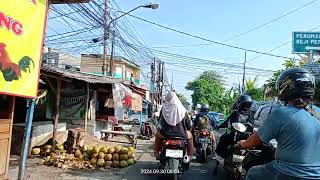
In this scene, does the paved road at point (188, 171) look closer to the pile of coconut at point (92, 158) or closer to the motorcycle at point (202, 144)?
the motorcycle at point (202, 144)

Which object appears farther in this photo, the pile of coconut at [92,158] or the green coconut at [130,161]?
the green coconut at [130,161]

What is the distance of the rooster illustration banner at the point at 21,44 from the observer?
5324mm

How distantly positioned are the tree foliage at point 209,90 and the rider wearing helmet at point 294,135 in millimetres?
58997

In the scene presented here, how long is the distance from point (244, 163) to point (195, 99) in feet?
230

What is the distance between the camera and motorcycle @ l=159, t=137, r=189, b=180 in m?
7.21

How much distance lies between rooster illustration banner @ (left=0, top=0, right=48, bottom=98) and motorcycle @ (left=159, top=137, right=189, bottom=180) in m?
2.68

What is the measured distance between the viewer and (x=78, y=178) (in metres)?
7.92

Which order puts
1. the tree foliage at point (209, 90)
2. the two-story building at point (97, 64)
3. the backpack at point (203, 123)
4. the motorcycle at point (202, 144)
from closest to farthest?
the motorcycle at point (202, 144) → the backpack at point (203, 123) → the two-story building at point (97, 64) → the tree foliage at point (209, 90)

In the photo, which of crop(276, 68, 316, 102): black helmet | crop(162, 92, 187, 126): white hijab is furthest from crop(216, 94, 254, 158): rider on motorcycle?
crop(276, 68, 316, 102): black helmet

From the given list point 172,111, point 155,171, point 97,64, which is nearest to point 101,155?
point 155,171

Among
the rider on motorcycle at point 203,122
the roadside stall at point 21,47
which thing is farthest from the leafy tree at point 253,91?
the roadside stall at point 21,47

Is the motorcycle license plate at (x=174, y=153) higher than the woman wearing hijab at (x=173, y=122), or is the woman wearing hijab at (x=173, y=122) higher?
the woman wearing hijab at (x=173, y=122)

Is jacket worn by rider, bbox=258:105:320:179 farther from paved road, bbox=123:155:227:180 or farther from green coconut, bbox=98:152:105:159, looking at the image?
green coconut, bbox=98:152:105:159

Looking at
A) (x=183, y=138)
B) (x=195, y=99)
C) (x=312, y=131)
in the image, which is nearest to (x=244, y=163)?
(x=312, y=131)
